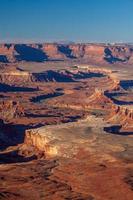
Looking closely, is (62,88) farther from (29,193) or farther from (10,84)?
(29,193)

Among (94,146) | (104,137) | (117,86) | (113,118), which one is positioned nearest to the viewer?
(94,146)

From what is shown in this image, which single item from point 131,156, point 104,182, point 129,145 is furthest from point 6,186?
point 129,145

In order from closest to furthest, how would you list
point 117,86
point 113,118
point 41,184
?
point 41,184 < point 113,118 < point 117,86

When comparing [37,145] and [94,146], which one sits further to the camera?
[37,145]

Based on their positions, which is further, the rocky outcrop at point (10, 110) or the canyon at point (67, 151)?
the rocky outcrop at point (10, 110)

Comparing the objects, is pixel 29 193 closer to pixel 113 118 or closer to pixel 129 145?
pixel 129 145

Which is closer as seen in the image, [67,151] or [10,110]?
[67,151]

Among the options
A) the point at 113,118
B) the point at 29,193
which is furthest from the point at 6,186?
the point at 113,118

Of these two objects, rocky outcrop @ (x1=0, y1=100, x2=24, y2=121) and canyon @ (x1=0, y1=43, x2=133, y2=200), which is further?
rocky outcrop @ (x1=0, y1=100, x2=24, y2=121)

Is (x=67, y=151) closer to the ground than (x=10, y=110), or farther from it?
closer to the ground
